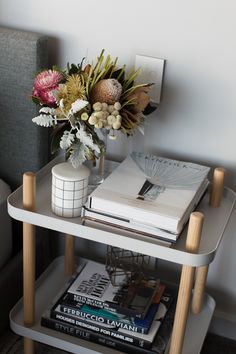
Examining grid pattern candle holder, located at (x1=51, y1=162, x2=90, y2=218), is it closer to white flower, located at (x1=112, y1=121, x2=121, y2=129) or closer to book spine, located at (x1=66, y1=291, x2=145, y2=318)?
white flower, located at (x1=112, y1=121, x2=121, y2=129)

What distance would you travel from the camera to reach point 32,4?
1.50 meters

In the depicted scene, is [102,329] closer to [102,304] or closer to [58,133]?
[102,304]

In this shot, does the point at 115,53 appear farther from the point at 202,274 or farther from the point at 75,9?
the point at 202,274

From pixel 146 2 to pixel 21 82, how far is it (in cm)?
39

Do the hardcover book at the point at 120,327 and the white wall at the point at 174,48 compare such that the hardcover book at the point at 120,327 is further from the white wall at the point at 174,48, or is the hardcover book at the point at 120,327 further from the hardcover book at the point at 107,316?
the white wall at the point at 174,48

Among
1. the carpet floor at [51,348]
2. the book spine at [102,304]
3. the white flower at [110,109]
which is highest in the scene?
the white flower at [110,109]

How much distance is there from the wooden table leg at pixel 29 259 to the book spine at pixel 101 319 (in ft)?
0.30

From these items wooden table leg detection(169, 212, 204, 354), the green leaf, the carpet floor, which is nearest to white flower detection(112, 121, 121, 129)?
the green leaf

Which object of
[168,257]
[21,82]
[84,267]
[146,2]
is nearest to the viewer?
[168,257]

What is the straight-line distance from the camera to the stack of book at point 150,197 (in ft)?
4.04

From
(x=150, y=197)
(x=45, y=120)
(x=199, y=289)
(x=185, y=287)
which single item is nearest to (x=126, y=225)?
(x=150, y=197)

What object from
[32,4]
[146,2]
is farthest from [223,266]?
[32,4]

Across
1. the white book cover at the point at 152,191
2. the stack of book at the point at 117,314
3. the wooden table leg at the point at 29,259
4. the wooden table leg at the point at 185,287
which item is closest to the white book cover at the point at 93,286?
the stack of book at the point at 117,314

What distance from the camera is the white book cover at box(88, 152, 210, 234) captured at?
123 cm
